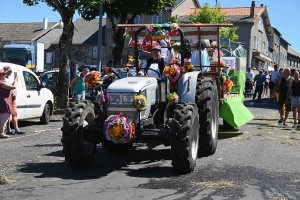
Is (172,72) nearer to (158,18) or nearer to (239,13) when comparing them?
(158,18)

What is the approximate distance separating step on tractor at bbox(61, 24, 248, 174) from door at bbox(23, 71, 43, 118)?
5839 millimetres

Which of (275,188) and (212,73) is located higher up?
(212,73)

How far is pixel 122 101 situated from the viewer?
779 centimetres

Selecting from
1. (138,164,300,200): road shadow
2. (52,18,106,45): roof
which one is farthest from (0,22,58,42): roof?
(138,164,300,200): road shadow

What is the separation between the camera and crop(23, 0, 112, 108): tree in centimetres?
1806

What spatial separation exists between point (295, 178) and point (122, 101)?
272 centimetres

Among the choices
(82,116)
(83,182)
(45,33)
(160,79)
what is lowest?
(83,182)

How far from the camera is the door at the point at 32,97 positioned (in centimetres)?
1399

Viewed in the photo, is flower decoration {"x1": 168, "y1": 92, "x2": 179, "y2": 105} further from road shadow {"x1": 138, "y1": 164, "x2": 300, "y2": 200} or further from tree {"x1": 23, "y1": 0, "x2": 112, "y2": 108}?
tree {"x1": 23, "y1": 0, "x2": 112, "y2": 108}

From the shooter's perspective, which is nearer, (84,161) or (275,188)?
(275,188)

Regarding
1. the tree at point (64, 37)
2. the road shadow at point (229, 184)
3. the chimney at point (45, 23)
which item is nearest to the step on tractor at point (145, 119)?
the road shadow at point (229, 184)

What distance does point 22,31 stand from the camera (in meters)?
69.7

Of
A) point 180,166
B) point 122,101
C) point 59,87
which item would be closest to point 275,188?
point 180,166

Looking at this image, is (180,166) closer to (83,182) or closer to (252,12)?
(83,182)
